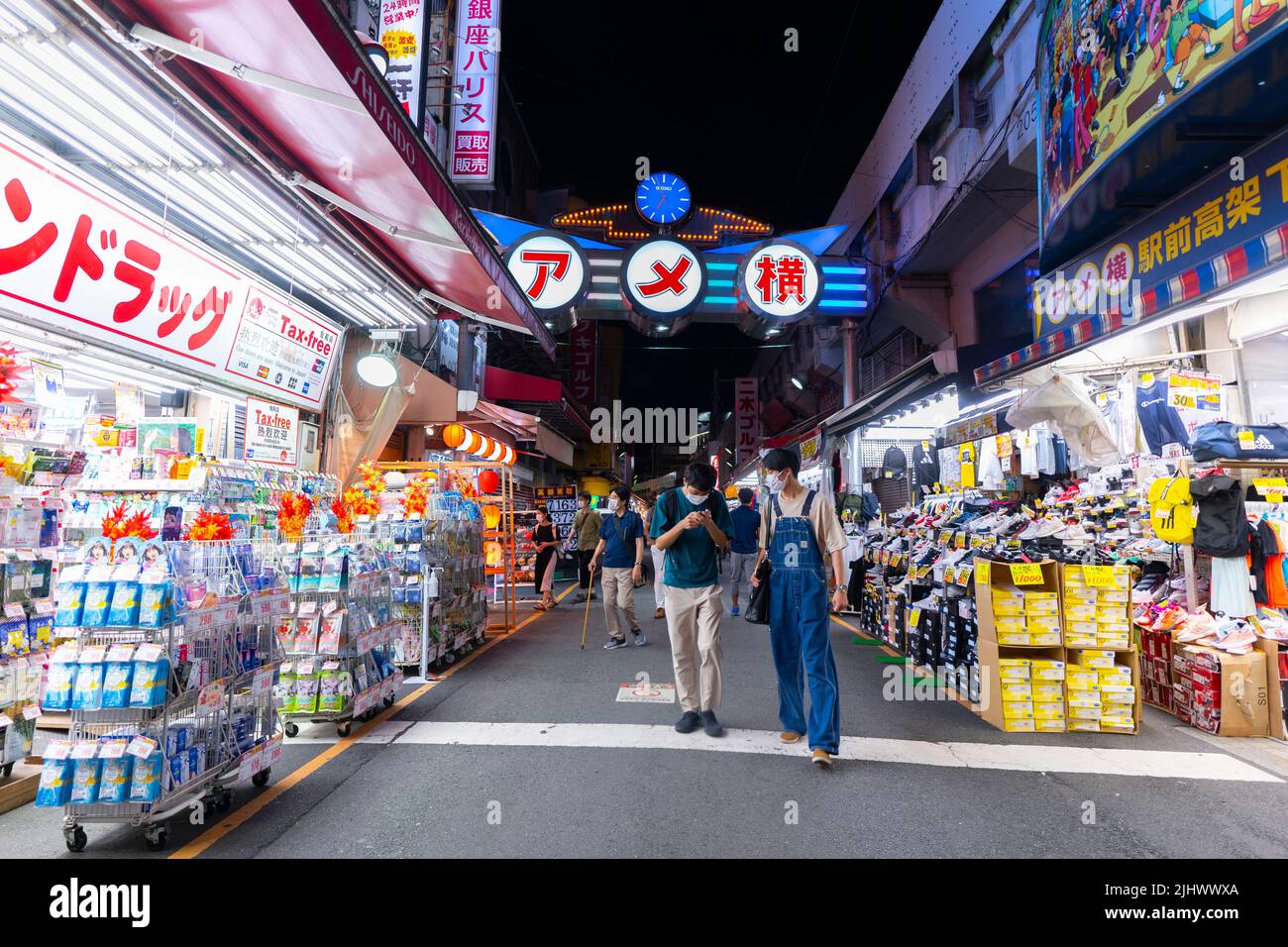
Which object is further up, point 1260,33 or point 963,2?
point 963,2

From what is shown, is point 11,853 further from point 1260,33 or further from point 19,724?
point 1260,33

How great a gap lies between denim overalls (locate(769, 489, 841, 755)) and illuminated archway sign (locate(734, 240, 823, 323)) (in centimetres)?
777

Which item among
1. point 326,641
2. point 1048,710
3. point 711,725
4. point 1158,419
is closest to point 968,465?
point 1158,419

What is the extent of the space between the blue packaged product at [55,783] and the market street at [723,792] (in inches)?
12.9

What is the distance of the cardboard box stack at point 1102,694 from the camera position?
4.84 metres

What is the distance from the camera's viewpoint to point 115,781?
9.69ft

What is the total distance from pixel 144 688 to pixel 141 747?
10.8 inches

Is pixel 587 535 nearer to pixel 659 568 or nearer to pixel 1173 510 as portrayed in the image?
pixel 659 568

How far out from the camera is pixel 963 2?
1045 centimetres

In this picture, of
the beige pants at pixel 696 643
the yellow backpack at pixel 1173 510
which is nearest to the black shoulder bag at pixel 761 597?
the beige pants at pixel 696 643

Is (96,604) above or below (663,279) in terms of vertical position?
below

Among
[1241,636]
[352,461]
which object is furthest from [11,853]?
[1241,636]

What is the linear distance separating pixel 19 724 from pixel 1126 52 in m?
9.30

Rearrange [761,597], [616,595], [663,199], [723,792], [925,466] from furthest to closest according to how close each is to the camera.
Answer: [663,199]
[925,466]
[616,595]
[761,597]
[723,792]
